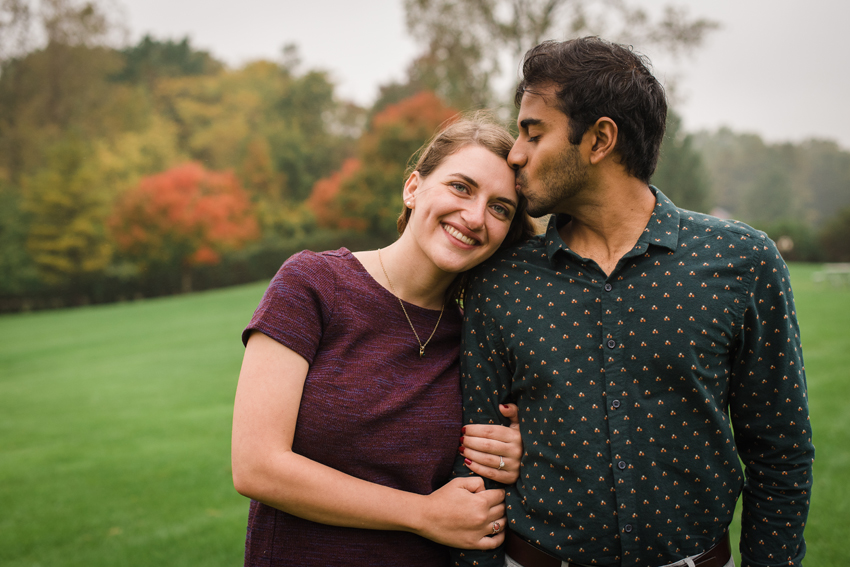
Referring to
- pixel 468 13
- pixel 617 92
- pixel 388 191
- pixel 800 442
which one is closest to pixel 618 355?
pixel 800 442

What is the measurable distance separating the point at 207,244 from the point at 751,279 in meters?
32.9

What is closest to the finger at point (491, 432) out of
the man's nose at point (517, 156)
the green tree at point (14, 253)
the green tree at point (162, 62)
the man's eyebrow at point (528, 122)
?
the man's nose at point (517, 156)

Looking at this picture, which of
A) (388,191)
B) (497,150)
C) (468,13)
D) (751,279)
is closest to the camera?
(751,279)

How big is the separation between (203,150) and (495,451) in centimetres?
4154

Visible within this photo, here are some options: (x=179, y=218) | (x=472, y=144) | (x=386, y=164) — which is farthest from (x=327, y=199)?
(x=472, y=144)

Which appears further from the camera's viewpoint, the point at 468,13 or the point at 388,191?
the point at 388,191

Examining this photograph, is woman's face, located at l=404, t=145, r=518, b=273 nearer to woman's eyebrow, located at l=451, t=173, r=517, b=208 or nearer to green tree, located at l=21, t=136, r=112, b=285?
woman's eyebrow, located at l=451, t=173, r=517, b=208

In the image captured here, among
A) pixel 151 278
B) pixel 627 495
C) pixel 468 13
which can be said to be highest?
pixel 468 13

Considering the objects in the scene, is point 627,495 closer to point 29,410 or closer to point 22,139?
point 29,410

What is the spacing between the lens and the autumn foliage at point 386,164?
96.5ft

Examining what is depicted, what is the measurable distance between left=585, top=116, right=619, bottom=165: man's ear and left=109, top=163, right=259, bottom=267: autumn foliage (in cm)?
3152

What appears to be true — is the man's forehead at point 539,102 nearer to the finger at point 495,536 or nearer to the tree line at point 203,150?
the finger at point 495,536

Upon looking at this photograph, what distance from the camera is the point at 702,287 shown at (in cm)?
183

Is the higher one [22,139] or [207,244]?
[22,139]
